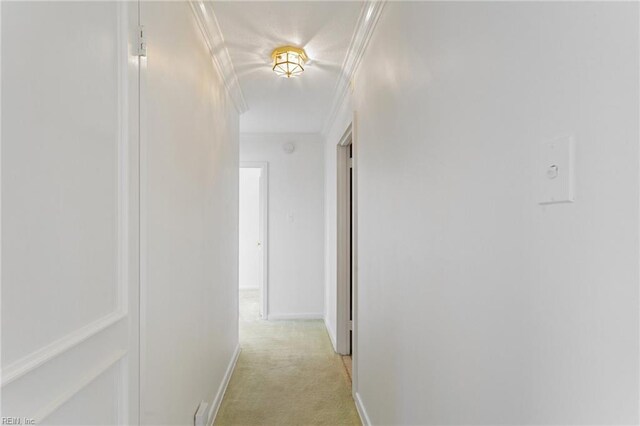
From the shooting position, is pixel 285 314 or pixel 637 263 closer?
pixel 637 263

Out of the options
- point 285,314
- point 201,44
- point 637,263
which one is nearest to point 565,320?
point 637,263

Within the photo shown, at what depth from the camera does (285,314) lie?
4863mm

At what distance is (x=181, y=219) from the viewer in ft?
5.77

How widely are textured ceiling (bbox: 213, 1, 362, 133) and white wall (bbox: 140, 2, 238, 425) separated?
228mm

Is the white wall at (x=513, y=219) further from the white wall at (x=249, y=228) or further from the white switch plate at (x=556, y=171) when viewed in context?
the white wall at (x=249, y=228)

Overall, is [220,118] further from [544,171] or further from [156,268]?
[544,171]

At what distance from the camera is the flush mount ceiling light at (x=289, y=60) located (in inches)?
96.2

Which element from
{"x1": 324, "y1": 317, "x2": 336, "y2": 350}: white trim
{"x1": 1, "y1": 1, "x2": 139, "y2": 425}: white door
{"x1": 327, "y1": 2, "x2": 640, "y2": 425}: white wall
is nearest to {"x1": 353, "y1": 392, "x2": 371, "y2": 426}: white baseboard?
{"x1": 327, "y1": 2, "x2": 640, "y2": 425}: white wall

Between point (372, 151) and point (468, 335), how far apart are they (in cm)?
135

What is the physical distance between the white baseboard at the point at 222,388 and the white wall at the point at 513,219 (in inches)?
51.2

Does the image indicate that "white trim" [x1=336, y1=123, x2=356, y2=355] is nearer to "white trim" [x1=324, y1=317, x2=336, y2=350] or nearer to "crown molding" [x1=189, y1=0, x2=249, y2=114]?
"white trim" [x1=324, y1=317, x2=336, y2=350]

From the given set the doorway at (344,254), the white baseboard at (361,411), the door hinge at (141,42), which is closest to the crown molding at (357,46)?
the doorway at (344,254)

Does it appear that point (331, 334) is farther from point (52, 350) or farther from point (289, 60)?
point (52, 350)

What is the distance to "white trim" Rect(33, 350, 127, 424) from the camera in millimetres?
765
